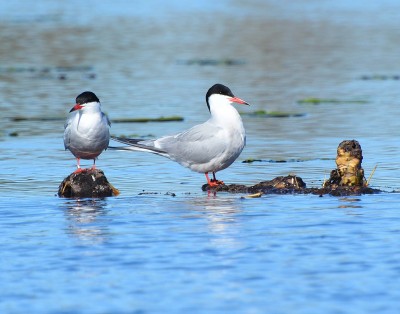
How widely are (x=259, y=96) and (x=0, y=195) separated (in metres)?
11.8

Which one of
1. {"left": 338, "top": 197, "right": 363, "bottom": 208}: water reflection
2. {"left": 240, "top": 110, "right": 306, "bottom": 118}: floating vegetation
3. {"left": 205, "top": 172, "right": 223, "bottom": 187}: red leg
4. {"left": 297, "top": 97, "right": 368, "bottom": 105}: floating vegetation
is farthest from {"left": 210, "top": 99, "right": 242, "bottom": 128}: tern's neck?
{"left": 297, "top": 97, "right": 368, "bottom": 105}: floating vegetation

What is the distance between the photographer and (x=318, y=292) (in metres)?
7.57

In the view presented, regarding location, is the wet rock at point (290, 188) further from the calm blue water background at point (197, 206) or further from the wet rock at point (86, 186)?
the wet rock at point (86, 186)

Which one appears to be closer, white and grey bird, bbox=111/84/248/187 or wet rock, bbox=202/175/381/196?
wet rock, bbox=202/175/381/196

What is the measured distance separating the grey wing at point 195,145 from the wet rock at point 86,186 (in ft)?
3.25

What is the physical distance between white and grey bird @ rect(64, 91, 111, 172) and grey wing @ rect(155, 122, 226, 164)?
775mm

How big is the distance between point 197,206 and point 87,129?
1703 mm

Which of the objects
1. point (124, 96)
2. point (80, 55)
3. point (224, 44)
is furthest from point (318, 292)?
point (224, 44)

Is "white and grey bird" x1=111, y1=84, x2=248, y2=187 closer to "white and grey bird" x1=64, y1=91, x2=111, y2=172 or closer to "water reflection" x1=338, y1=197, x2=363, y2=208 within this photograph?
"white and grey bird" x1=64, y1=91, x2=111, y2=172

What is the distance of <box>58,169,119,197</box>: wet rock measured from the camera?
38.0ft

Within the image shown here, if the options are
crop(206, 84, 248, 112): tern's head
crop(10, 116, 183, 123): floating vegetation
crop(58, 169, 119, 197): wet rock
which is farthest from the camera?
crop(10, 116, 183, 123): floating vegetation

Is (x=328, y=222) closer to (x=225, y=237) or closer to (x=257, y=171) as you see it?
(x=225, y=237)

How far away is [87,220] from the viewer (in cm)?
1027

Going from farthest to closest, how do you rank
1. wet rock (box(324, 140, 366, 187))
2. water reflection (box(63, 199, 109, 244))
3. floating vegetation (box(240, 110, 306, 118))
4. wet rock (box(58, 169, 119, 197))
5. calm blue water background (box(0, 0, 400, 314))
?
floating vegetation (box(240, 110, 306, 118))
wet rock (box(58, 169, 119, 197))
wet rock (box(324, 140, 366, 187))
water reflection (box(63, 199, 109, 244))
calm blue water background (box(0, 0, 400, 314))
